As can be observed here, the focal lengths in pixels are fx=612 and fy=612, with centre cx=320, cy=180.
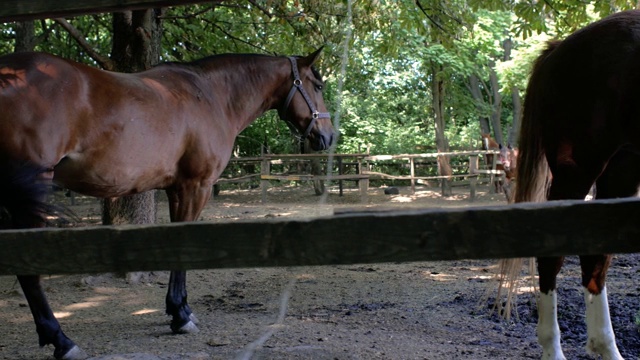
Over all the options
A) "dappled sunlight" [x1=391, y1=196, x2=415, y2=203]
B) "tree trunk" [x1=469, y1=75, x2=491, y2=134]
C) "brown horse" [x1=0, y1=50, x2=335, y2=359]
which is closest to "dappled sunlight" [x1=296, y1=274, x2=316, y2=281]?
"brown horse" [x1=0, y1=50, x2=335, y2=359]

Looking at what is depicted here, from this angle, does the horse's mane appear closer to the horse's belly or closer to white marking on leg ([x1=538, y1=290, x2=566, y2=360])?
the horse's belly

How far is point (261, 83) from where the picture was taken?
5250 millimetres

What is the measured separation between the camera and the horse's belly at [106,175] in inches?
148

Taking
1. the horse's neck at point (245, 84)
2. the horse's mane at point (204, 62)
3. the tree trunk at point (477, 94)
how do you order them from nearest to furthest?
1. the horse's mane at point (204, 62)
2. the horse's neck at point (245, 84)
3. the tree trunk at point (477, 94)

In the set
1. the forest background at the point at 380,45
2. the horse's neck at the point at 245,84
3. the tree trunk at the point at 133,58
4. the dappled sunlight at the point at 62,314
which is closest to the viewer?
the horse's neck at the point at 245,84

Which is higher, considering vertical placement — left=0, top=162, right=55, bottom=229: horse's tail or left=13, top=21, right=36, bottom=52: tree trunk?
left=13, top=21, right=36, bottom=52: tree trunk

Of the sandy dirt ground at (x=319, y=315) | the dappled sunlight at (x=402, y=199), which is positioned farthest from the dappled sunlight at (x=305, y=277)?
the dappled sunlight at (x=402, y=199)

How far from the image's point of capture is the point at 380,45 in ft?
32.2

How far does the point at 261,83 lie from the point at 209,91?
53 centimetres

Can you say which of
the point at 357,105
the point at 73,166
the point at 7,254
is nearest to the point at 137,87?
the point at 73,166

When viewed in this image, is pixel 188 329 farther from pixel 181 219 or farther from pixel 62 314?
pixel 62 314

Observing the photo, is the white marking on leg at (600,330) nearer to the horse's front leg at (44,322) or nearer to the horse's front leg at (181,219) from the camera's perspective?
the horse's front leg at (181,219)

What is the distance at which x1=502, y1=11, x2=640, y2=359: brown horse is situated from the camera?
332 cm

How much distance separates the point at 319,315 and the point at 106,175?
2.03m
